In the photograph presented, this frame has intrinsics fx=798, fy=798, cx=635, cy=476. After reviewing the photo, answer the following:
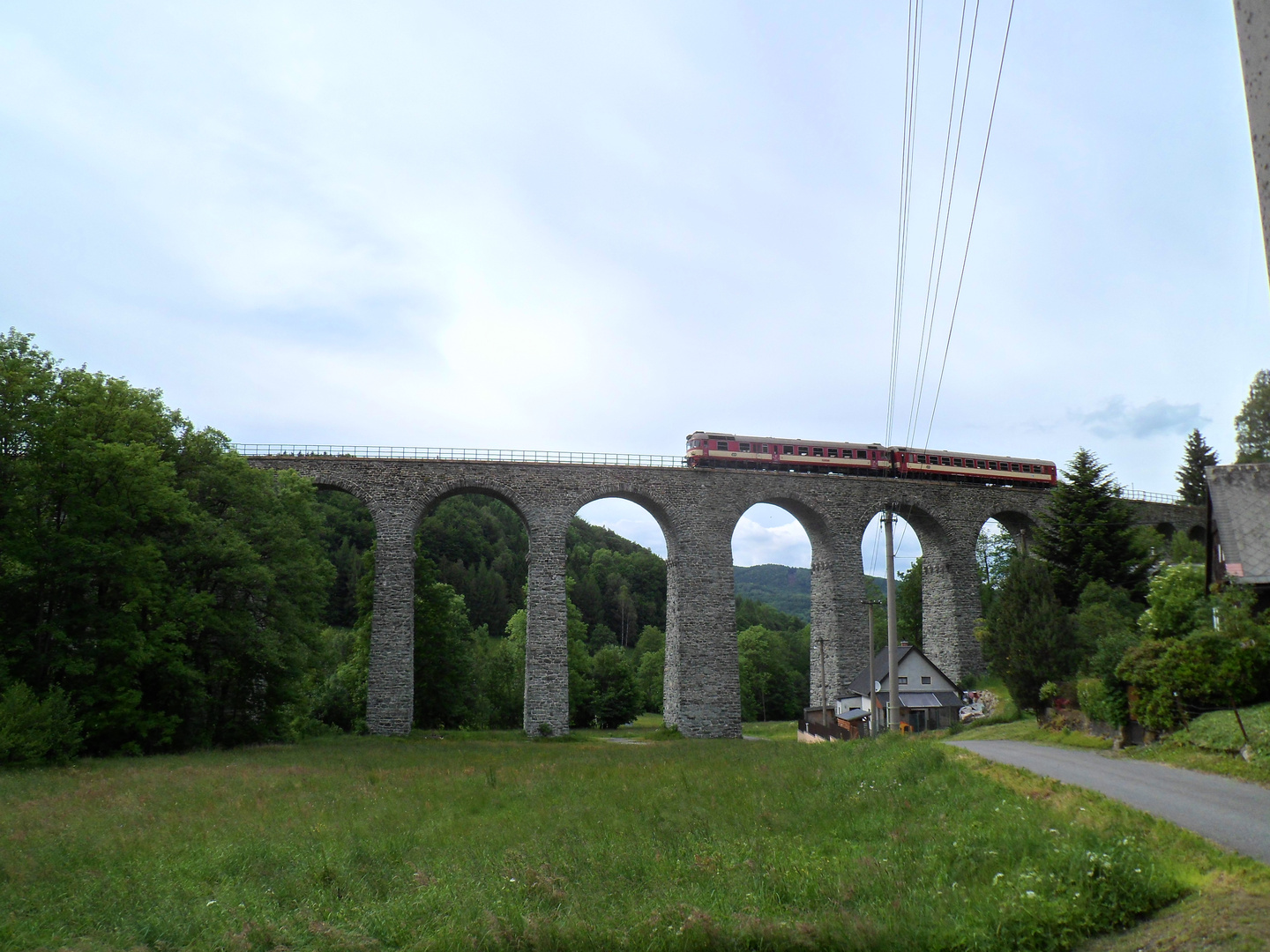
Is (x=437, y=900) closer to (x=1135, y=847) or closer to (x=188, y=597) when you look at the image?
(x=1135, y=847)

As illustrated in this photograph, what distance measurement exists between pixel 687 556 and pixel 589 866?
26.9m

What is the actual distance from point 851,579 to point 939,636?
6649 mm

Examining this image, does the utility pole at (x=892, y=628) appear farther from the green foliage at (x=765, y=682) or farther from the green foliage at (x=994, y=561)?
the green foliage at (x=765, y=682)

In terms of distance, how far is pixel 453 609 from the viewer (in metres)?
50.8

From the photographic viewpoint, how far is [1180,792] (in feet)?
33.5

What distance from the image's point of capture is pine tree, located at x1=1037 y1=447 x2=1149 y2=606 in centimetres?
3056

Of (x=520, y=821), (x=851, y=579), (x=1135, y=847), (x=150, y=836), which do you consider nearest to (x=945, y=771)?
(x=1135, y=847)

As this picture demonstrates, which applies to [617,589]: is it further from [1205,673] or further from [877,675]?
[1205,673]

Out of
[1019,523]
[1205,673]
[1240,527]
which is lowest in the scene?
[1205,673]

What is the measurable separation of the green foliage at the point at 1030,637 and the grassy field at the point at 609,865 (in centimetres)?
1343

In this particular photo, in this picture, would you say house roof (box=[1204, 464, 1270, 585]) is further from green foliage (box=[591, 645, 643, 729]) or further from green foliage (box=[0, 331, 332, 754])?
green foliage (box=[591, 645, 643, 729])

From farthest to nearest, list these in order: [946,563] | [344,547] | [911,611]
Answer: [344,547]
[911,611]
[946,563]

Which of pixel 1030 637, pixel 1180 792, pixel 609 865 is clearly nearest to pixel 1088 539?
pixel 1030 637

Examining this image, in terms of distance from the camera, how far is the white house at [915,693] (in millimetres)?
33625
